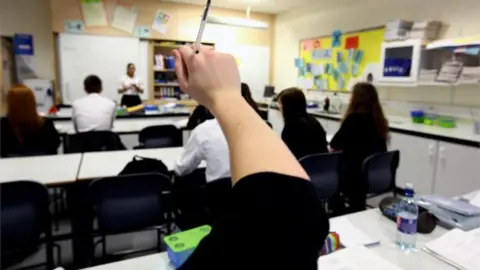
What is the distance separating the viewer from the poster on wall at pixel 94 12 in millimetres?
5973

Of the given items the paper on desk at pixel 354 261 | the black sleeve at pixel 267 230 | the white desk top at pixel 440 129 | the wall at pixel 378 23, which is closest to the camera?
the black sleeve at pixel 267 230

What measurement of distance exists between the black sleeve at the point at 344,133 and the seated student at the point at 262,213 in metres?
2.51

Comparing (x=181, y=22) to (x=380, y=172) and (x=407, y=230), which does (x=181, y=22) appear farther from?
(x=407, y=230)

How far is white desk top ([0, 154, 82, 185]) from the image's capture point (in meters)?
2.12

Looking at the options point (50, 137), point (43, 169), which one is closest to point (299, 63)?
point (50, 137)

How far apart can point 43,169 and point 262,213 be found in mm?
2355

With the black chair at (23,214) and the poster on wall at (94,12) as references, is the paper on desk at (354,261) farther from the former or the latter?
the poster on wall at (94,12)

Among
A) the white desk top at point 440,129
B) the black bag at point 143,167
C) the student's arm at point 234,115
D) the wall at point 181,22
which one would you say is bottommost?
the black bag at point 143,167

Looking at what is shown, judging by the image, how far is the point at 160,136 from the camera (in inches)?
144

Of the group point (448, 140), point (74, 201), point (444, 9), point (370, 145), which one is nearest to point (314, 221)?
point (74, 201)

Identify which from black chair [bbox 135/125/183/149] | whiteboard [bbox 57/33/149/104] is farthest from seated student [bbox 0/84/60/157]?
whiteboard [bbox 57/33/149/104]

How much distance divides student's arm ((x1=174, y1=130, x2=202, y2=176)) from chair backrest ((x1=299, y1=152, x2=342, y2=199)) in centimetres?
72

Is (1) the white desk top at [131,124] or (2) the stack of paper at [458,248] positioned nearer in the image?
(2) the stack of paper at [458,248]

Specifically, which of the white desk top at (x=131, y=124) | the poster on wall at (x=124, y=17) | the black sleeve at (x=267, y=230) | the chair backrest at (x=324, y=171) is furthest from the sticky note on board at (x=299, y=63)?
the black sleeve at (x=267, y=230)
